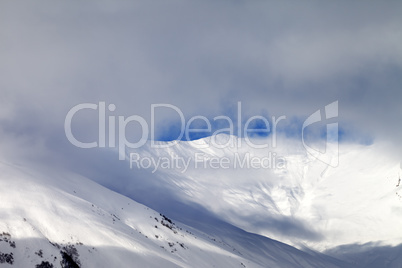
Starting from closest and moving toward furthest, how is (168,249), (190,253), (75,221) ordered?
(75,221) < (168,249) < (190,253)

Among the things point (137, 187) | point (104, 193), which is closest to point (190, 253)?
point (104, 193)

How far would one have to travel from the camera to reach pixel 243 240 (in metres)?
143

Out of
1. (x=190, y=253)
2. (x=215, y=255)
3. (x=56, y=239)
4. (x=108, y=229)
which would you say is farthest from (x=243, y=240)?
(x=56, y=239)

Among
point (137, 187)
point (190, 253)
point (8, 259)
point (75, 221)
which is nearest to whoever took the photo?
point (8, 259)

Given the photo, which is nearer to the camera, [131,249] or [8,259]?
[8,259]

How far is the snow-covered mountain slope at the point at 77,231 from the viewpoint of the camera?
31531 mm

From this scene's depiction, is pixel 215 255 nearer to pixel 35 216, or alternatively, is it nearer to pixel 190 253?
pixel 190 253

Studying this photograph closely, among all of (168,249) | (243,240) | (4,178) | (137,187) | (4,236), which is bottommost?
(243,240)

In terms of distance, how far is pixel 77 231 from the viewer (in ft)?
125

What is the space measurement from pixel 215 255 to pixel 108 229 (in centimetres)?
2538

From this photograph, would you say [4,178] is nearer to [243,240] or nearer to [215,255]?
[215,255]

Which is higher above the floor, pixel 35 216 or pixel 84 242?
pixel 35 216

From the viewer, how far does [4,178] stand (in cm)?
4166

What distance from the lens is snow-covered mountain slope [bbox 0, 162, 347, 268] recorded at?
3153cm
